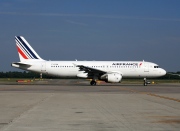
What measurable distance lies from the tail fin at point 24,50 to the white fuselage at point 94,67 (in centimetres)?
109

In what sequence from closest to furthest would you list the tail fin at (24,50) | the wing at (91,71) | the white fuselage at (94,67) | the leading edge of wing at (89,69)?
1. the leading edge of wing at (89,69)
2. the wing at (91,71)
3. the white fuselage at (94,67)
4. the tail fin at (24,50)

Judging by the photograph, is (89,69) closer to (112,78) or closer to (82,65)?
(82,65)

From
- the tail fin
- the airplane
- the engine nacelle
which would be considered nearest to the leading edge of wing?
the airplane

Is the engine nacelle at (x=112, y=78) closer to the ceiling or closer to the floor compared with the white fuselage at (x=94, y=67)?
closer to the floor

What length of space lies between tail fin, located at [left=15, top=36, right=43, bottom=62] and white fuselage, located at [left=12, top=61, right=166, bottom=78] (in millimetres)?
1090

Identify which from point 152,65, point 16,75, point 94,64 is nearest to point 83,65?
point 94,64

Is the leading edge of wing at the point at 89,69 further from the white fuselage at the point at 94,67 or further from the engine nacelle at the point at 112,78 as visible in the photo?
the white fuselage at the point at 94,67

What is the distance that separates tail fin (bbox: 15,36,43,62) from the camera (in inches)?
1916

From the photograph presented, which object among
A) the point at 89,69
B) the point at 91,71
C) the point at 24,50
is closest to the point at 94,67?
the point at 91,71

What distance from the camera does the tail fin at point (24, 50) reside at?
160 ft

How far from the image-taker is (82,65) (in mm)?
46469

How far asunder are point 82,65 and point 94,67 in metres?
2.56

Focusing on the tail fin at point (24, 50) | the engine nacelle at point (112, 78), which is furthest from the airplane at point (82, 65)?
the engine nacelle at point (112, 78)

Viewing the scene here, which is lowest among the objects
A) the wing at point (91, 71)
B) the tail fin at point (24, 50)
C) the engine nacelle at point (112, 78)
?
the engine nacelle at point (112, 78)
